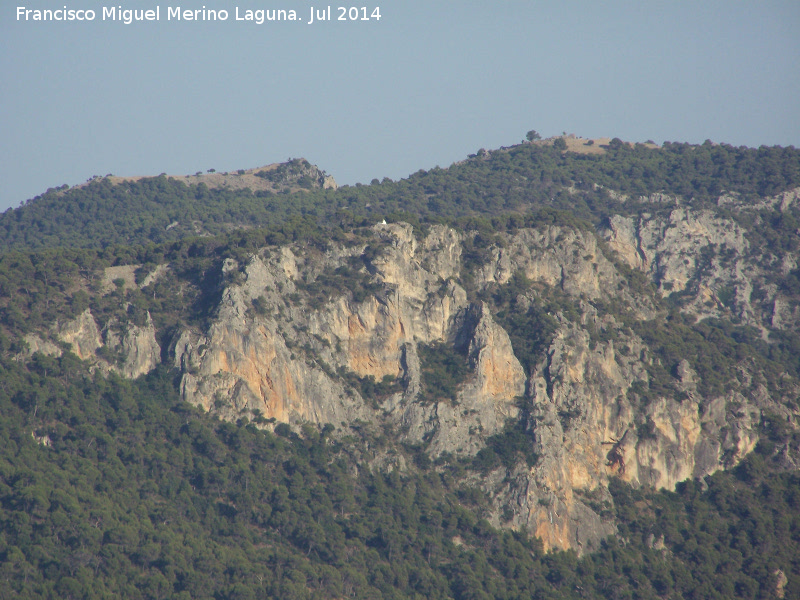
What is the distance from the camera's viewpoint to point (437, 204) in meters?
161

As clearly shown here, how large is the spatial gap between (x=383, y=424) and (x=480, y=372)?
8.95 m

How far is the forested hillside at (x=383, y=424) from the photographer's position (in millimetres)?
95812

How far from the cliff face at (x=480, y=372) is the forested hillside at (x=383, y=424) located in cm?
20

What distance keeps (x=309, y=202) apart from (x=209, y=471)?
222ft

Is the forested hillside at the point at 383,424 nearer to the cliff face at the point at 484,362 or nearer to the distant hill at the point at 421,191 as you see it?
the cliff face at the point at 484,362

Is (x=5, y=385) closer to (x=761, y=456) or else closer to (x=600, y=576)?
(x=600, y=576)

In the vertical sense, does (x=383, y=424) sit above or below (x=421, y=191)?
below

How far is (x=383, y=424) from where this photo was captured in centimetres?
10794

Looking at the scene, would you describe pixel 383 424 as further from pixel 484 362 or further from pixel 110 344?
pixel 110 344

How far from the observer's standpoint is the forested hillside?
95.8 meters

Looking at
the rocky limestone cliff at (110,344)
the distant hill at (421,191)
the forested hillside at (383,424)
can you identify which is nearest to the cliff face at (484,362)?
the rocky limestone cliff at (110,344)

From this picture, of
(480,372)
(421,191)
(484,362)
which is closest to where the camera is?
(480,372)

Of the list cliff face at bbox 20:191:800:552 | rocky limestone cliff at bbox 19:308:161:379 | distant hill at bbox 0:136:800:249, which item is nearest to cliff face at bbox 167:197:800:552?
cliff face at bbox 20:191:800:552

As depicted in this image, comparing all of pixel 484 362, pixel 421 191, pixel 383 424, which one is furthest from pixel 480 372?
pixel 421 191
